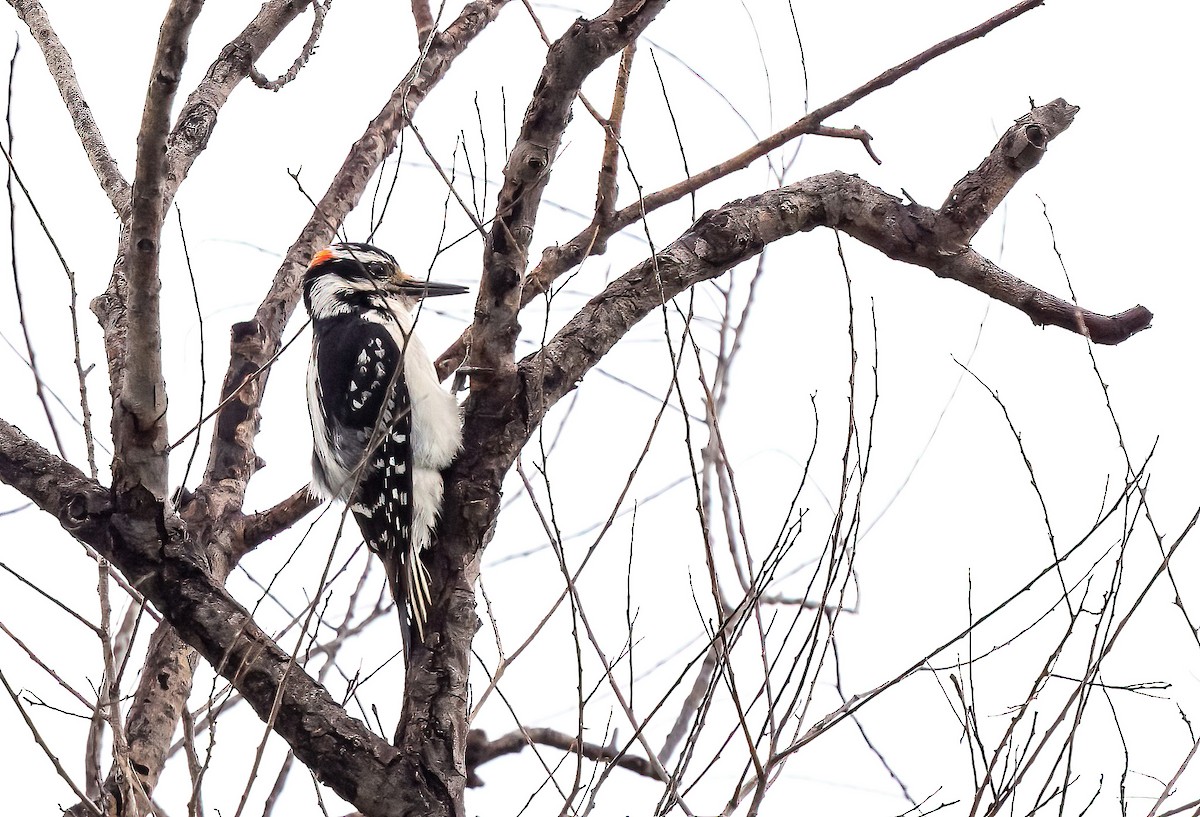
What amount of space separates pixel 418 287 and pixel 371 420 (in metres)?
0.60

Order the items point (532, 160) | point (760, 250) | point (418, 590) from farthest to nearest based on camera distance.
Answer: point (760, 250), point (418, 590), point (532, 160)

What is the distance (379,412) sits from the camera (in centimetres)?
283

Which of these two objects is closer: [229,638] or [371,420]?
[229,638]

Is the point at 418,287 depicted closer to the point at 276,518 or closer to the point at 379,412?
the point at 276,518

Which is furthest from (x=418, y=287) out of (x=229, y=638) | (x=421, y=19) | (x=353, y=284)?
(x=229, y=638)

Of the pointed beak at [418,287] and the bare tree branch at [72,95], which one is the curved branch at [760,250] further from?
the bare tree branch at [72,95]

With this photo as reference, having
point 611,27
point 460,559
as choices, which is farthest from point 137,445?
point 611,27

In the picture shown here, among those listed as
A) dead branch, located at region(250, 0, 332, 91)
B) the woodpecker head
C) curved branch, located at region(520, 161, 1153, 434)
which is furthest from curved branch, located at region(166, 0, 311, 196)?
curved branch, located at region(520, 161, 1153, 434)

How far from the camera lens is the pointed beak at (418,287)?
13.3 feet

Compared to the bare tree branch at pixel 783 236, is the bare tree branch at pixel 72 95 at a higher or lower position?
higher

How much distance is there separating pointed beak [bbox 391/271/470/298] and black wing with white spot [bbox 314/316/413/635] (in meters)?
0.22

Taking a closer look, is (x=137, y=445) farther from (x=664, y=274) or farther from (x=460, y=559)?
(x=664, y=274)

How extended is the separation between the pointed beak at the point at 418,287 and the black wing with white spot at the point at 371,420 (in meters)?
0.22

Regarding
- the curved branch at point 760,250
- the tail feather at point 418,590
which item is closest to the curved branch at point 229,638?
the tail feather at point 418,590
